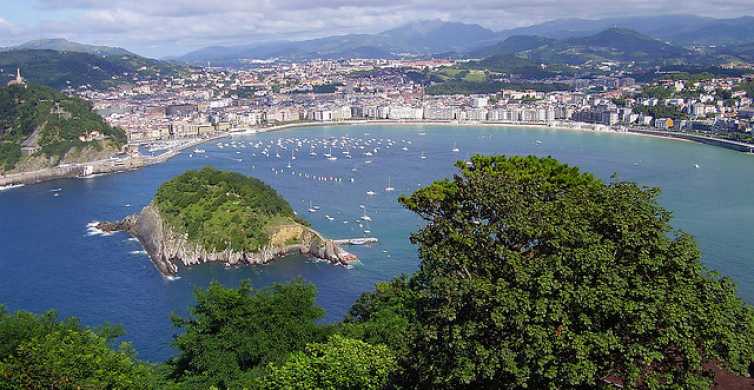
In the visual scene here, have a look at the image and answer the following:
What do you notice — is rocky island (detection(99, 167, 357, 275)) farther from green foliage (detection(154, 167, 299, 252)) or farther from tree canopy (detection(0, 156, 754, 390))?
tree canopy (detection(0, 156, 754, 390))

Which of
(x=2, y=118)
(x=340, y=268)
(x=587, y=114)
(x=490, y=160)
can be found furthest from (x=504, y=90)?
(x=490, y=160)

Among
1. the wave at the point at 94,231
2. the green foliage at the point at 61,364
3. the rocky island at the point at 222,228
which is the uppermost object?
the green foliage at the point at 61,364

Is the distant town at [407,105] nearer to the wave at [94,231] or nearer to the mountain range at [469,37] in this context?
the wave at [94,231]

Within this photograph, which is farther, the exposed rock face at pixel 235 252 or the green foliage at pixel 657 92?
the green foliage at pixel 657 92

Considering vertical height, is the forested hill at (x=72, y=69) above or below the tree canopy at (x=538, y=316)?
above

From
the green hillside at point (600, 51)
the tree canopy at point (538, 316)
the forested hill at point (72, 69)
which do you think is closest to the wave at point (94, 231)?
the tree canopy at point (538, 316)

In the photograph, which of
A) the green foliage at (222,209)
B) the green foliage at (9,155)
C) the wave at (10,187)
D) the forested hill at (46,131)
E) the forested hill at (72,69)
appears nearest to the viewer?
the green foliage at (222,209)

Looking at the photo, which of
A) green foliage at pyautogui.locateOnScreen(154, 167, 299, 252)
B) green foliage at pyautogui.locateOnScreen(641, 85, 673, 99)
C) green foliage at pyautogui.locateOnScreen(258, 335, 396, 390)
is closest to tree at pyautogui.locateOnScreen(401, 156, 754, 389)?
green foliage at pyautogui.locateOnScreen(258, 335, 396, 390)

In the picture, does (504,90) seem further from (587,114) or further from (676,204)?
(676,204)
